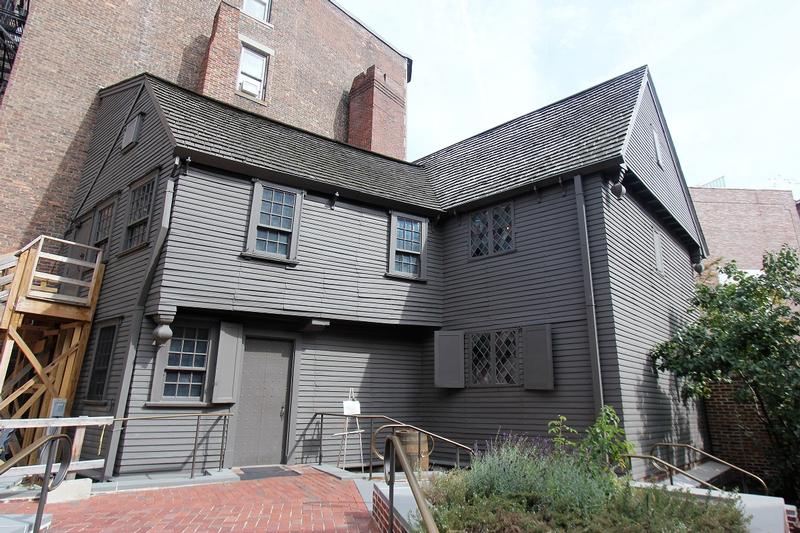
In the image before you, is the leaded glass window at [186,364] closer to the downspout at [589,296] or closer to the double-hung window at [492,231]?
the double-hung window at [492,231]

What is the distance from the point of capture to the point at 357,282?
1075cm

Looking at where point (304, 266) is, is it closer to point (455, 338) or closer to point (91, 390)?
point (455, 338)

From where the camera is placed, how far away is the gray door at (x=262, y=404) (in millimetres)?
9273

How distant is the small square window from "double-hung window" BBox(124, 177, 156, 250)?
10.2 meters

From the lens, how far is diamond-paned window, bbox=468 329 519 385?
10062mm

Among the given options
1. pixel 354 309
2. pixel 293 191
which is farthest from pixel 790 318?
pixel 293 191

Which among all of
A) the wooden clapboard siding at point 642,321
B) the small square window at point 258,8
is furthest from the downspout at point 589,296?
the small square window at point 258,8

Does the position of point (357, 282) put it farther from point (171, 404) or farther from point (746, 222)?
point (746, 222)

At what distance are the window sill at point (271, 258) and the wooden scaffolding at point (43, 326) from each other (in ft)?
12.2

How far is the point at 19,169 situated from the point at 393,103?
12413 mm

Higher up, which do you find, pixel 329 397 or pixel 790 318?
pixel 790 318

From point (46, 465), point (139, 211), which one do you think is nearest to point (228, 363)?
point (139, 211)

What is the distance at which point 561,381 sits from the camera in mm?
9234

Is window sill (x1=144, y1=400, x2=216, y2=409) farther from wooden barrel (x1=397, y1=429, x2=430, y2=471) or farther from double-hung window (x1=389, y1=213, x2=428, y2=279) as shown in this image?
double-hung window (x1=389, y1=213, x2=428, y2=279)
